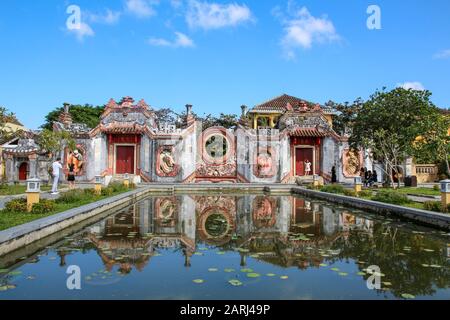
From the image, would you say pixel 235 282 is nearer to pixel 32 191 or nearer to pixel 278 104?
pixel 32 191

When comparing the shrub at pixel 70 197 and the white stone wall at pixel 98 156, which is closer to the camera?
the shrub at pixel 70 197

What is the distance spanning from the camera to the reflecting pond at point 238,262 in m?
4.39

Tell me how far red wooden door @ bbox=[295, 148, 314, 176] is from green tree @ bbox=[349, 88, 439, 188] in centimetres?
626

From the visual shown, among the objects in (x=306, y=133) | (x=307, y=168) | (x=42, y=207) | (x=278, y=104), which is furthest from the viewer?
(x=278, y=104)

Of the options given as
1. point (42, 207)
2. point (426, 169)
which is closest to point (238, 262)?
point (42, 207)

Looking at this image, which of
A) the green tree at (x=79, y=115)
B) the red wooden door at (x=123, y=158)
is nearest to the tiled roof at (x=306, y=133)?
the red wooden door at (x=123, y=158)

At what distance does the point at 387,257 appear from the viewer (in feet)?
19.8

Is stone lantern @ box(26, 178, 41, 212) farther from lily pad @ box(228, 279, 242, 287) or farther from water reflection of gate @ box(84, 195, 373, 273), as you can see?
lily pad @ box(228, 279, 242, 287)

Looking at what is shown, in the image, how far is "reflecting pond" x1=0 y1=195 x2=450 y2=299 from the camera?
4.39 metres

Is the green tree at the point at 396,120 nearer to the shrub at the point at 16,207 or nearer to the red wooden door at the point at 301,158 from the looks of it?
the red wooden door at the point at 301,158

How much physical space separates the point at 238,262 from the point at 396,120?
59.7 feet

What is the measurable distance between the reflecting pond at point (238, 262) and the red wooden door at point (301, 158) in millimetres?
18029

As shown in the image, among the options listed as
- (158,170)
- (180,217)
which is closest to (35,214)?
(180,217)

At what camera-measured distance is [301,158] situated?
27.9 metres
